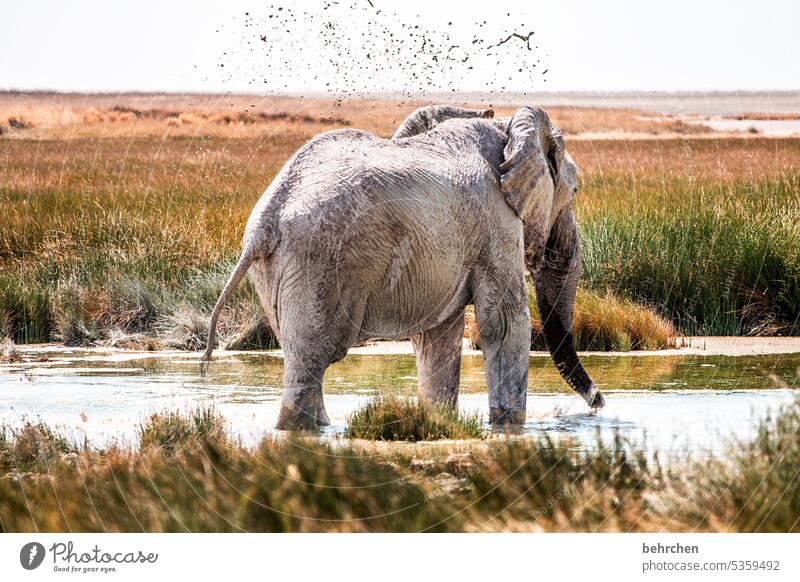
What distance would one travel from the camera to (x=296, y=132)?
90.0ft

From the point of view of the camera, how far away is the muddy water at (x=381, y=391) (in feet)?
35.6

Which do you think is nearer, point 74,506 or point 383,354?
point 74,506

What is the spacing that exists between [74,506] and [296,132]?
63.7 feet

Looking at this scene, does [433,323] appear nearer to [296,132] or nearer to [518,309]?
[518,309]

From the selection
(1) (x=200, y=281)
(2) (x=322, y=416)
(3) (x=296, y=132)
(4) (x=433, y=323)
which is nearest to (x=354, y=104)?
(4) (x=433, y=323)

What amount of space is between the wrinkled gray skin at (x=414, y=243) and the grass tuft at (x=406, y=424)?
45 centimetres

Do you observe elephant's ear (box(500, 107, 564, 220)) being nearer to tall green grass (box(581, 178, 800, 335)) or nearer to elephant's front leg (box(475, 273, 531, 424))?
elephant's front leg (box(475, 273, 531, 424))

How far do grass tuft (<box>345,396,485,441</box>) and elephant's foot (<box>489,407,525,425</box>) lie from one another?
0.93 ft

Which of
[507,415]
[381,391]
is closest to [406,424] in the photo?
[507,415]

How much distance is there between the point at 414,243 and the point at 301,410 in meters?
1.25

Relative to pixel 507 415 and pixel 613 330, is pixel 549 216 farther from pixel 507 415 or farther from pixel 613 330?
pixel 613 330

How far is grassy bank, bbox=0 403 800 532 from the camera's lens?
8.29 m

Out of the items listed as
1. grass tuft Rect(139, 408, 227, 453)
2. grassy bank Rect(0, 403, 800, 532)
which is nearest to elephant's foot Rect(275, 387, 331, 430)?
grassy bank Rect(0, 403, 800, 532)

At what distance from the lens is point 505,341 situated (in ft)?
34.3
